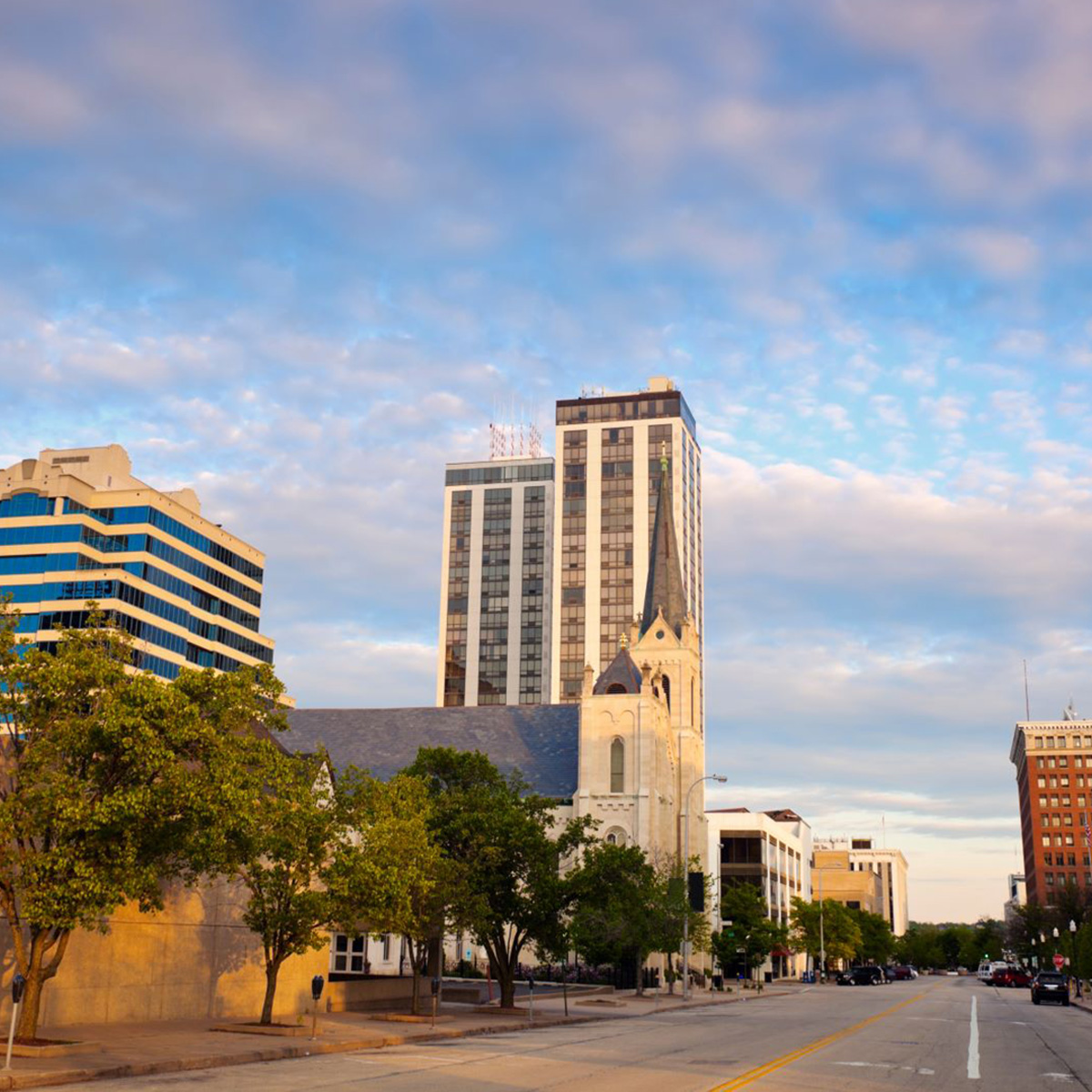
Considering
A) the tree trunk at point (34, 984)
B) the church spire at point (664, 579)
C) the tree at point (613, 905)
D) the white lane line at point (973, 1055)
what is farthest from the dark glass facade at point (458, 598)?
the tree trunk at point (34, 984)

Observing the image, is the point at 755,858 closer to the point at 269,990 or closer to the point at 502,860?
the point at 502,860

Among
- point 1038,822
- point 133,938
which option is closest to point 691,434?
point 1038,822

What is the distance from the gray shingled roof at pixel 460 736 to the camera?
8225cm

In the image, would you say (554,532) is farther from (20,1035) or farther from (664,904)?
(20,1035)

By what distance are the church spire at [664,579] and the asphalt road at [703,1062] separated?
5376 centimetres

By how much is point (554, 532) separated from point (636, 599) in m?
15.8

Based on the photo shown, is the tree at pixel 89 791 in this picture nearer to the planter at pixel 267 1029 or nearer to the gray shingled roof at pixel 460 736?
the planter at pixel 267 1029

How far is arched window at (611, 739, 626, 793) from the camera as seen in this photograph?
7631cm

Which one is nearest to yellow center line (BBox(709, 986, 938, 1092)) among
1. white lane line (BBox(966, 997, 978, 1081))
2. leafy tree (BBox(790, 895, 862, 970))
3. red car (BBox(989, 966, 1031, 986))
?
white lane line (BBox(966, 997, 978, 1081))

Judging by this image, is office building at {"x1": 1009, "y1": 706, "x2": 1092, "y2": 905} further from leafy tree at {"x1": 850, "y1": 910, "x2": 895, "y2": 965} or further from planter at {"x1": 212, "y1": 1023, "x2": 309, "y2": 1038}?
planter at {"x1": 212, "y1": 1023, "x2": 309, "y2": 1038}

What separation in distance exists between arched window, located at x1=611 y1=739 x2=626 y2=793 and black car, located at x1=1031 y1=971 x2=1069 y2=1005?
26104 mm

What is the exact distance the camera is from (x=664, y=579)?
9306 cm

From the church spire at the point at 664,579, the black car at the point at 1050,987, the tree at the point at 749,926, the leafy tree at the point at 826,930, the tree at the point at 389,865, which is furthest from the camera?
the leafy tree at the point at 826,930

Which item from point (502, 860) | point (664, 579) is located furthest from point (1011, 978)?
point (502, 860)
